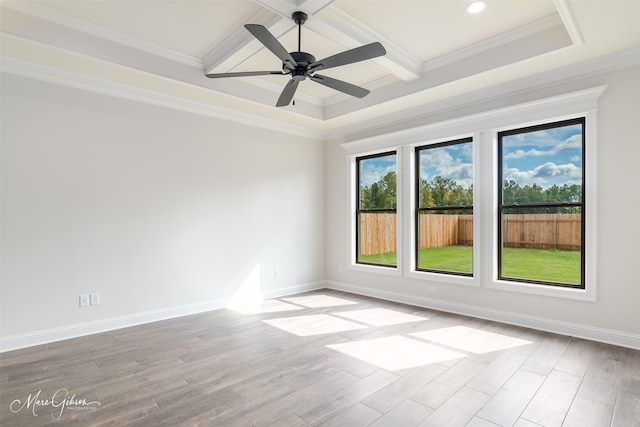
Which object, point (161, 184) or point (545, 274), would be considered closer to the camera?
point (545, 274)

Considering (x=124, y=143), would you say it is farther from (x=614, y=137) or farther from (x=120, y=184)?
(x=614, y=137)

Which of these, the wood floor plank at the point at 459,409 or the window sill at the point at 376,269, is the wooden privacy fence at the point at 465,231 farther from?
the wood floor plank at the point at 459,409

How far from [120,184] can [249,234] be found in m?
1.79

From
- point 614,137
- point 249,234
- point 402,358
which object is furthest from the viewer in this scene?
point 249,234

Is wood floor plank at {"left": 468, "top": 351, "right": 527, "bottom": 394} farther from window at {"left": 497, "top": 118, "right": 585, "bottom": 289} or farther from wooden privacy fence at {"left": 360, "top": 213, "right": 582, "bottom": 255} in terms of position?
wooden privacy fence at {"left": 360, "top": 213, "right": 582, "bottom": 255}

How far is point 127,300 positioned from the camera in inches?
154

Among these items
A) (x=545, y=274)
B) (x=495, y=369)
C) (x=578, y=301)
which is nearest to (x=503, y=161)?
(x=545, y=274)

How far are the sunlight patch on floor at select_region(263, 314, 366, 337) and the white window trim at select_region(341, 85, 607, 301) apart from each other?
1368 mm

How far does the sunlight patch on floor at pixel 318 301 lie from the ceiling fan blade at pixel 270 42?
323 centimetres

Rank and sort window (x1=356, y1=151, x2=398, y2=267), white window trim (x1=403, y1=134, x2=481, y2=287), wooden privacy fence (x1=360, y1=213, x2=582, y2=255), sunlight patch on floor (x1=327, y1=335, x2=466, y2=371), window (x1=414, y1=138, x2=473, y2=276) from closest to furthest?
sunlight patch on floor (x1=327, y1=335, x2=466, y2=371), wooden privacy fence (x1=360, y1=213, x2=582, y2=255), white window trim (x1=403, y1=134, x2=481, y2=287), window (x1=414, y1=138, x2=473, y2=276), window (x1=356, y1=151, x2=398, y2=267)

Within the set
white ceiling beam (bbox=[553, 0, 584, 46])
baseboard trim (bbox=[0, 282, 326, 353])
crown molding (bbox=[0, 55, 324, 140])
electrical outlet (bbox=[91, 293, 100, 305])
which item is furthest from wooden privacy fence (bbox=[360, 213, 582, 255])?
electrical outlet (bbox=[91, 293, 100, 305])

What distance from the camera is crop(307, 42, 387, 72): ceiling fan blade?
8.32 ft

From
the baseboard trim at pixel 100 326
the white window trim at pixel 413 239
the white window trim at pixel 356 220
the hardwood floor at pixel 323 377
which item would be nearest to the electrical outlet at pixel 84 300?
the baseboard trim at pixel 100 326

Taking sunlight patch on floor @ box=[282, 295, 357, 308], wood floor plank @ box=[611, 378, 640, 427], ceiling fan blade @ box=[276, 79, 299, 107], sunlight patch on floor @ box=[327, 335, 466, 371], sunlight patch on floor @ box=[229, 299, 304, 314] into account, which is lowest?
sunlight patch on floor @ box=[282, 295, 357, 308]
